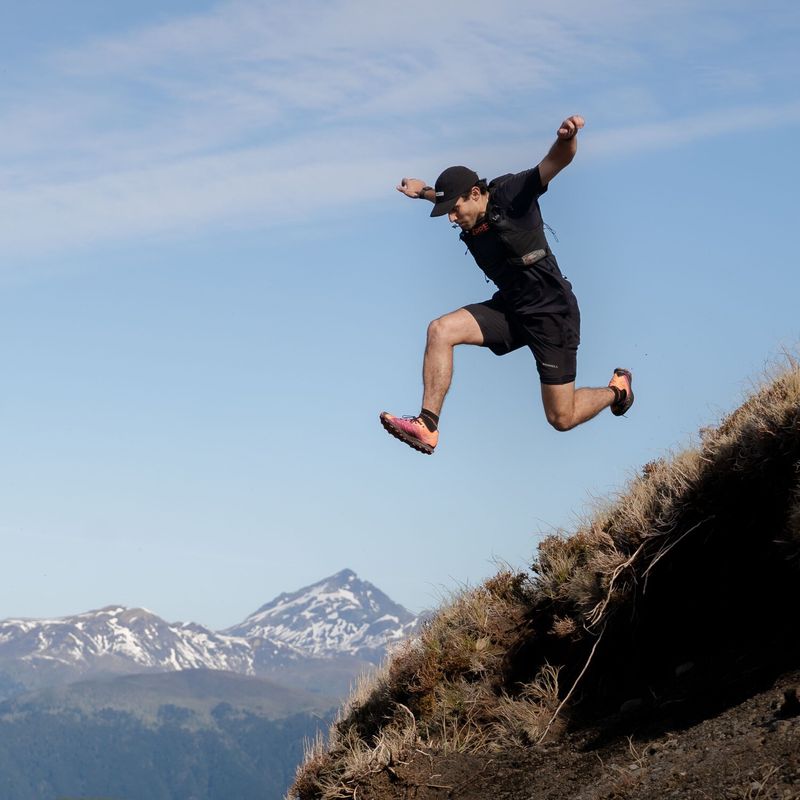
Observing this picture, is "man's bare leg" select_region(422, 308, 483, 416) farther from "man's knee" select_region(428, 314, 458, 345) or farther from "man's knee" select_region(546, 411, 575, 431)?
"man's knee" select_region(546, 411, 575, 431)

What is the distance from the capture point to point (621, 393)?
11.3 metres

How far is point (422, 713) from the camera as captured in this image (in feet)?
36.1

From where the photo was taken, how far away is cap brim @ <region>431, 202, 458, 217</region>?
9.90 metres

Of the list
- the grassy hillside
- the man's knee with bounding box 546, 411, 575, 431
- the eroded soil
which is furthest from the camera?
the man's knee with bounding box 546, 411, 575, 431

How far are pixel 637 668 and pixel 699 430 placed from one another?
226cm

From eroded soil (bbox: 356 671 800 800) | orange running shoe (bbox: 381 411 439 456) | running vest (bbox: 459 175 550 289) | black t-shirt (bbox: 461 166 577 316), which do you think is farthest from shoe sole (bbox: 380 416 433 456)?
eroded soil (bbox: 356 671 800 800)

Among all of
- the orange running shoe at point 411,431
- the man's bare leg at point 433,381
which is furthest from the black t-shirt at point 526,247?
the orange running shoe at point 411,431

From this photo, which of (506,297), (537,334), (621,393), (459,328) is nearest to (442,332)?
(459,328)

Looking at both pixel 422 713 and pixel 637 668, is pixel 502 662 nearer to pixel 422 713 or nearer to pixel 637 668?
pixel 422 713

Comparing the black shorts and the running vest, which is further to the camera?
the black shorts

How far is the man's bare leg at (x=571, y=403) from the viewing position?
10492mm

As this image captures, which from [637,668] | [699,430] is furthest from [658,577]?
[699,430]

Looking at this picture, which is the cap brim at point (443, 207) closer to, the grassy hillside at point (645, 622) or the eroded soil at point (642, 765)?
the grassy hillside at point (645, 622)

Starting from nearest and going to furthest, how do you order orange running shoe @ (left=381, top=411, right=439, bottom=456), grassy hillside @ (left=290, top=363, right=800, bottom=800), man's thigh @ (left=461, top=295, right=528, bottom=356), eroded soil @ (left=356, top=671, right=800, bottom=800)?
eroded soil @ (left=356, top=671, right=800, bottom=800) → grassy hillside @ (left=290, top=363, right=800, bottom=800) → orange running shoe @ (left=381, top=411, right=439, bottom=456) → man's thigh @ (left=461, top=295, right=528, bottom=356)
